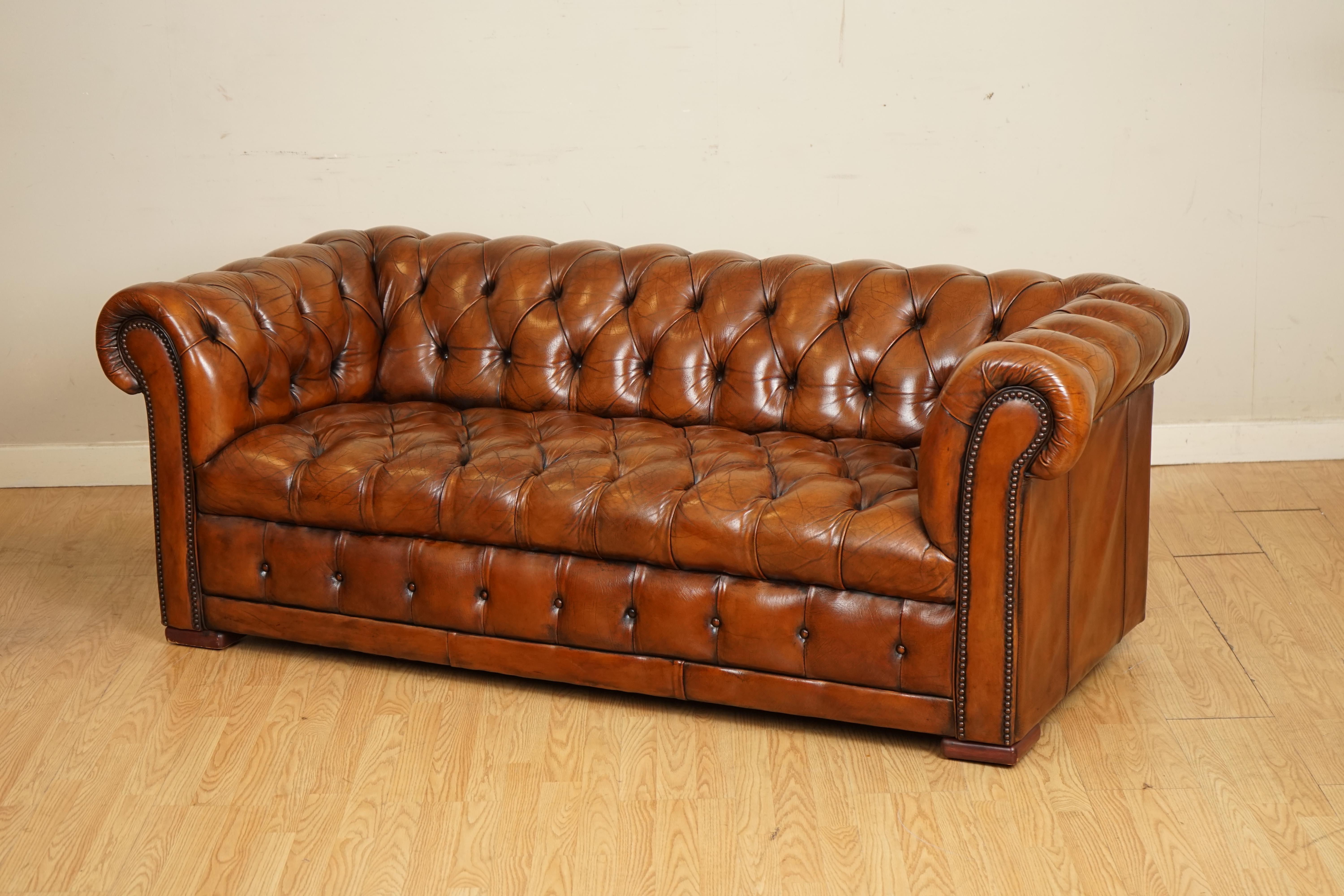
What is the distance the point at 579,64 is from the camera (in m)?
3.95

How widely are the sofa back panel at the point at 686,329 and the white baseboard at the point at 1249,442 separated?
153 centimetres

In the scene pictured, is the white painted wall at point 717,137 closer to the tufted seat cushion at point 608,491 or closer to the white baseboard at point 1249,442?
the white baseboard at point 1249,442

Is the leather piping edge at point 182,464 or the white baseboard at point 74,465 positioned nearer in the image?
the leather piping edge at point 182,464

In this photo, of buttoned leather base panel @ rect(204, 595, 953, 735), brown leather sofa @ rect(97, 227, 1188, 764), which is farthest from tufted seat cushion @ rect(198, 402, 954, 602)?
buttoned leather base panel @ rect(204, 595, 953, 735)

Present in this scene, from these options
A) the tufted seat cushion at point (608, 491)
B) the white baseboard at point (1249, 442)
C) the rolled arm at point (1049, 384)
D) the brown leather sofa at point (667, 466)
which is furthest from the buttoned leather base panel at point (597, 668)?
the white baseboard at point (1249, 442)

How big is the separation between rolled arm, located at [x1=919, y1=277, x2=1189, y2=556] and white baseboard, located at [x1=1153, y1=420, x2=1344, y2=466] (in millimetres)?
1809

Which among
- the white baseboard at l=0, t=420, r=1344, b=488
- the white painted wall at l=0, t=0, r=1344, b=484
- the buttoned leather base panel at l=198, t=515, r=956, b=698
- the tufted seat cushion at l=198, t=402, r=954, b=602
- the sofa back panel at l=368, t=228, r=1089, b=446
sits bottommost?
the white baseboard at l=0, t=420, r=1344, b=488

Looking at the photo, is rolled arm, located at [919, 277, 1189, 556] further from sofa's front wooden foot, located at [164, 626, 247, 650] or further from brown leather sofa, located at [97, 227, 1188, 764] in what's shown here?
sofa's front wooden foot, located at [164, 626, 247, 650]

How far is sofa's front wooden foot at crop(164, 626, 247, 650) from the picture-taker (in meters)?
2.93

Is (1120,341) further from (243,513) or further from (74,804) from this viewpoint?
(74,804)

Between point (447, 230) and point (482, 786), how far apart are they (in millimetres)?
2217

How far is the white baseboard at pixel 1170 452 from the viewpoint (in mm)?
4203

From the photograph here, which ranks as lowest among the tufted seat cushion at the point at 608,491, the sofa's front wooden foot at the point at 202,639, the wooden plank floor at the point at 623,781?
the wooden plank floor at the point at 623,781

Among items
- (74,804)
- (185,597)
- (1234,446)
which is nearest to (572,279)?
(185,597)
